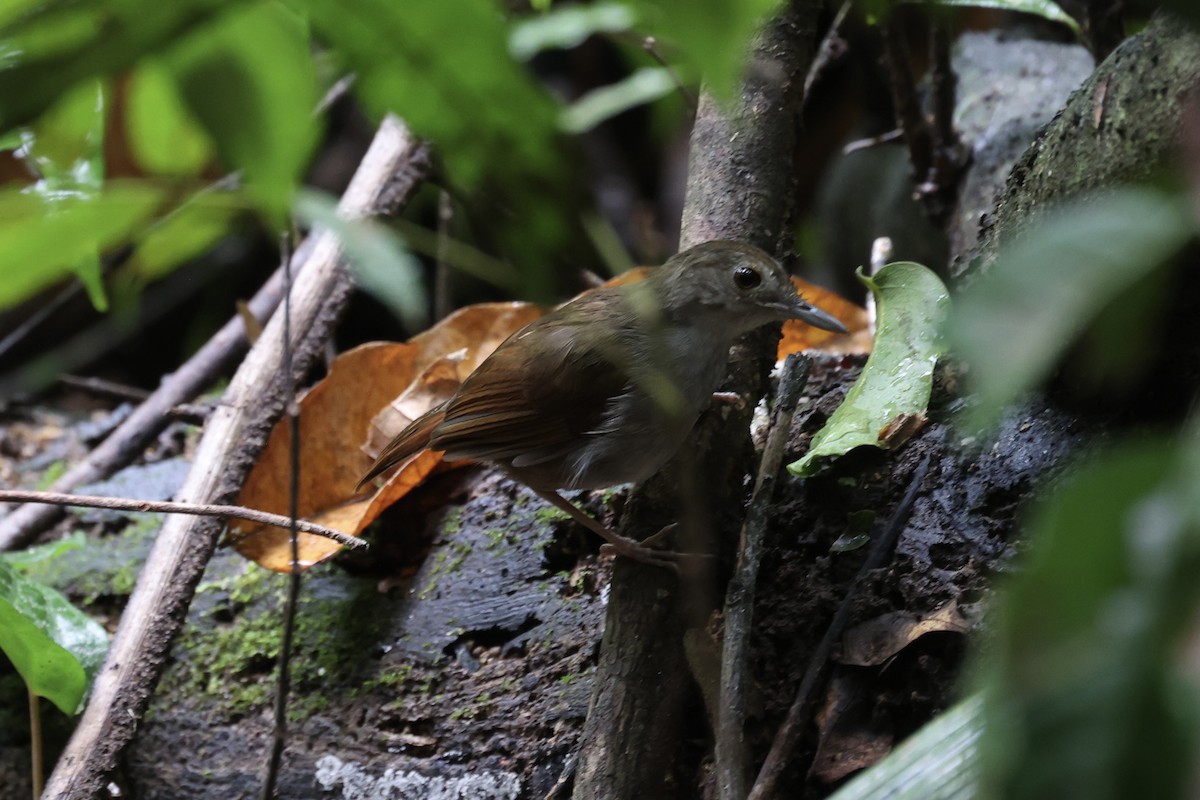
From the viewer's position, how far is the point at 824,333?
3.03 m

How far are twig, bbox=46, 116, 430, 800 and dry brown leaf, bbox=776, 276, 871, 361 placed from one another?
51.4 inches

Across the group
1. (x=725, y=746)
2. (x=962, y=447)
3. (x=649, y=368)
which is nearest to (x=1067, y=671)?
(x=725, y=746)

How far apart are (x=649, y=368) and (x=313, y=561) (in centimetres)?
94

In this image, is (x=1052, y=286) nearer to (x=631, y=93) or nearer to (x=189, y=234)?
(x=189, y=234)

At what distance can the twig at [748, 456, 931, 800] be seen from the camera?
1.54 metres

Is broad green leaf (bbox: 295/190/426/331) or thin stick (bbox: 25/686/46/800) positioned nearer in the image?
broad green leaf (bbox: 295/190/426/331)

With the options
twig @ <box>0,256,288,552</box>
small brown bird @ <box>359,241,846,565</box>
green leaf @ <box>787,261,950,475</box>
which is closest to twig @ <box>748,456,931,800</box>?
green leaf @ <box>787,261,950,475</box>

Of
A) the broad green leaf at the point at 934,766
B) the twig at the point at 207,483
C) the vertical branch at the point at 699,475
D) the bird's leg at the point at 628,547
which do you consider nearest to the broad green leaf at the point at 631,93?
the twig at the point at 207,483

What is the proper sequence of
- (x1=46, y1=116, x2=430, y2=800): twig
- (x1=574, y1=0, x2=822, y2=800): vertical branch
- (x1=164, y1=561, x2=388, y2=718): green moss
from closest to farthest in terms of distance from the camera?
(x1=574, y1=0, x2=822, y2=800): vertical branch
(x1=46, y1=116, x2=430, y2=800): twig
(x1=164, y1=561, x2=388, y2=718): green moss

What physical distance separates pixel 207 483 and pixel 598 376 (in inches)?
44.0

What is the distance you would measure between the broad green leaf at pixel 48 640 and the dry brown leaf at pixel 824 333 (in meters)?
1.99

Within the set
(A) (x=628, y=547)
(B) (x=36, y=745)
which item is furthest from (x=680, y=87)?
(B) (x=36, y=745)

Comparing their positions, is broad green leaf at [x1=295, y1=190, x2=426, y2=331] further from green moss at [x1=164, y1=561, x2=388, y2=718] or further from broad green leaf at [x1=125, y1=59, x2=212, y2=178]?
green moss at [x1=164, y1=561, x2=388, y2=718]

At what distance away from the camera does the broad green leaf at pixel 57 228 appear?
0.75 metres
